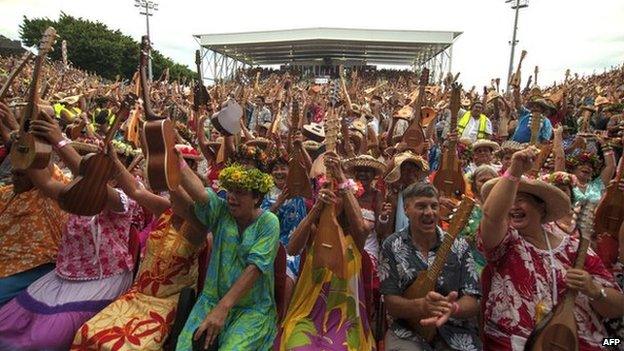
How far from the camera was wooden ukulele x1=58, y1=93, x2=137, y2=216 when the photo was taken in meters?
2.60

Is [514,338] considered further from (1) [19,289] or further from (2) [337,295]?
(1) [19,289]

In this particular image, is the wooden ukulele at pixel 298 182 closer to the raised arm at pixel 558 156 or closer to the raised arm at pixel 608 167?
the raised arm at pixel 558 156

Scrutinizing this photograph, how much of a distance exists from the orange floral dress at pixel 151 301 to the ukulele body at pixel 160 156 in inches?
25.0

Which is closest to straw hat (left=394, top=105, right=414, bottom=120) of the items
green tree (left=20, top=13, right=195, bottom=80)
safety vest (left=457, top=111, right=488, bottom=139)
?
safety vest (left=457, top=111, right=488, bottom=139)

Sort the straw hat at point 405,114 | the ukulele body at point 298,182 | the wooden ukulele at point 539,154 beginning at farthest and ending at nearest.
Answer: the straw hat at point 405,114, the ukulele body at point 298,182, the wooden ukulele at point 539,154

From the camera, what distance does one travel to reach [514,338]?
2586mm

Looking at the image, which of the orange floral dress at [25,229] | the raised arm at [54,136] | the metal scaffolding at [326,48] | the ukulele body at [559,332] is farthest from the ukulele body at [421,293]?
the metal scaffolding at [326,48]

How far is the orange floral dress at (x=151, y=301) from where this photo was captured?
2771 millimetres

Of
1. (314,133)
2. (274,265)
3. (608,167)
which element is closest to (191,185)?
(274,265)

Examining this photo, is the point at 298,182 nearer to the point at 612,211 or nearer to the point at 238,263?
the point at 238,263

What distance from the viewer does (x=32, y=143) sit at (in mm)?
2625

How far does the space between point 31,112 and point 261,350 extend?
6.61 ft

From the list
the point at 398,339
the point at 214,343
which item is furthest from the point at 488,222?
A: the point at 214,343

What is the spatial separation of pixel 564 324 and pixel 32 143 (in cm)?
307
